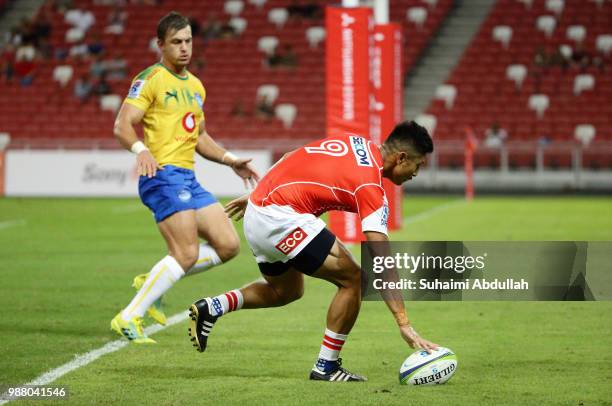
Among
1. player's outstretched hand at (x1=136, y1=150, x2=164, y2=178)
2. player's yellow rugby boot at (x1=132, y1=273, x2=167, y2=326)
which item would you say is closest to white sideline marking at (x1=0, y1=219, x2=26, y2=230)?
player's yellow rugby boot at (x1=132, y1=273, x2=167, y2=326)

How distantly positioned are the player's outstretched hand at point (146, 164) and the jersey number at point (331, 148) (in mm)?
1345

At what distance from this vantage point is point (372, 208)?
620cm

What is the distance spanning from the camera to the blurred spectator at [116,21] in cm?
3700

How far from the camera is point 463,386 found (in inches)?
256

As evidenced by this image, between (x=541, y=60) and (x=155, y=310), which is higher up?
(x=155, y=310)

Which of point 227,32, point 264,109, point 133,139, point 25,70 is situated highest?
point 133,139

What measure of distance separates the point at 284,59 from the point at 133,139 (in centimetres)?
2740

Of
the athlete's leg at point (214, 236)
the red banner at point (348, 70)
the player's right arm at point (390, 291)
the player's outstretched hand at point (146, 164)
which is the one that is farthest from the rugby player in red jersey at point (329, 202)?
the red banner at point (348, 70)

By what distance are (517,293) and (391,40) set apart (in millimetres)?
11471

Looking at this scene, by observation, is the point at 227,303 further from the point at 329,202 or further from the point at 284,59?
the point at 284,59

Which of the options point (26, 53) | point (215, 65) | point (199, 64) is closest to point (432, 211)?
point (199, 64)

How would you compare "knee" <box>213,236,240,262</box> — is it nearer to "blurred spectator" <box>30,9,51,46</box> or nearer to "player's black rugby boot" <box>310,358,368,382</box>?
"player's black rugby boot" <box>310,358,368,382</box>

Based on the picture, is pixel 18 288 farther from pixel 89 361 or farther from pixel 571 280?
pixel 571 280
